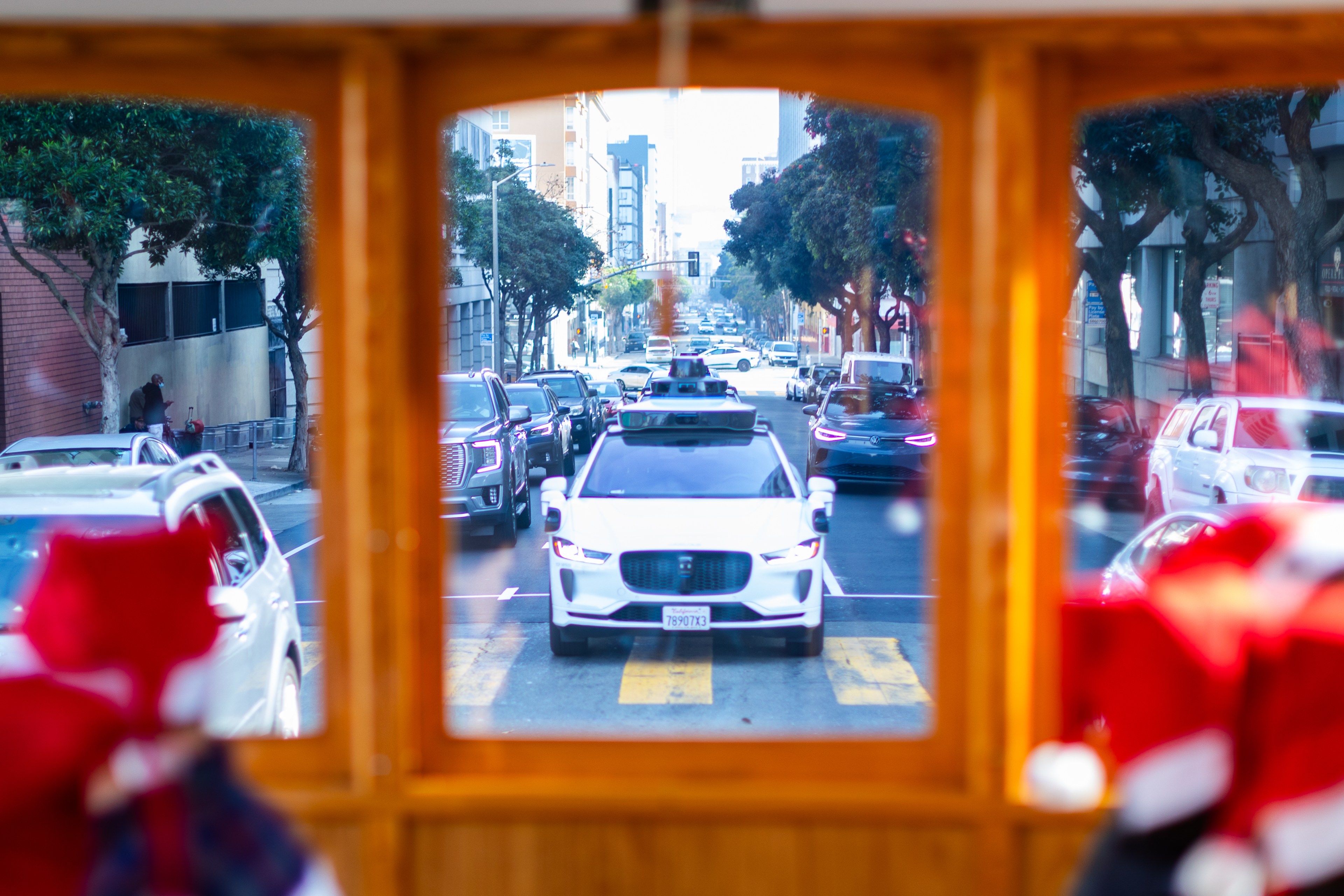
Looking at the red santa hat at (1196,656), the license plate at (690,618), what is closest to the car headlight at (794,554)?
the license plate at (690,618)

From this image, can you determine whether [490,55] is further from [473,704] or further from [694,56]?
[473,704]

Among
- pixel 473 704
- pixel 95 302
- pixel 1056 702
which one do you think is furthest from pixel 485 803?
pixel 95 302

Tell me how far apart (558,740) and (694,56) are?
5.71 ft

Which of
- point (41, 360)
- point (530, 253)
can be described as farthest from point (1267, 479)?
point (530, 253)

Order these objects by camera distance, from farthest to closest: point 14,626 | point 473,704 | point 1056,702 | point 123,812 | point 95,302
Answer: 1. point 95,302
2. point 473,704
3. point 14,626
4. point 1056,702
5. point 123,812

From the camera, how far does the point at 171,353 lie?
24828 mm

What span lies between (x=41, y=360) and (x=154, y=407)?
2.75 meters

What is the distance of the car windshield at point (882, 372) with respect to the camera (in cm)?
2836

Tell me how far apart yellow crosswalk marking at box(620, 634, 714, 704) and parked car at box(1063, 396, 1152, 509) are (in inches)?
313

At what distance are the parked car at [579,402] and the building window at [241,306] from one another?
6.05 meters

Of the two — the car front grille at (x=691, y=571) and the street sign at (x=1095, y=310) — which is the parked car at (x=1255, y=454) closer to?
the car front grille at (x=691, y=571)

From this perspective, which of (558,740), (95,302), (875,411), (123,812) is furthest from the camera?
(875,411)

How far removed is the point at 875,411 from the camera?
2038cm

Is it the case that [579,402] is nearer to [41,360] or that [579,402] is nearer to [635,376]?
[41,360]
